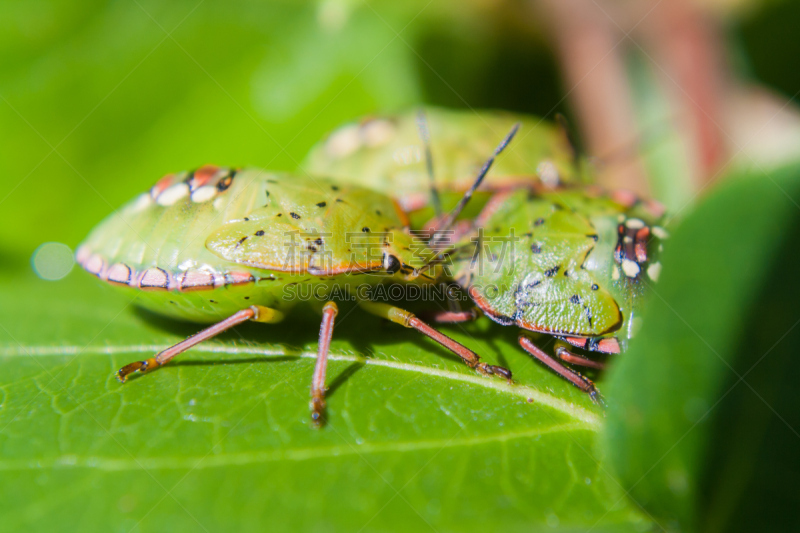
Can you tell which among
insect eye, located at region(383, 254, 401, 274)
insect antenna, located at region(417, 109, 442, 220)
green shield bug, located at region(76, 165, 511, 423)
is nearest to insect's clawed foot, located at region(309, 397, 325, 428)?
green shield bug, located at region(76, 165, 511, 423)

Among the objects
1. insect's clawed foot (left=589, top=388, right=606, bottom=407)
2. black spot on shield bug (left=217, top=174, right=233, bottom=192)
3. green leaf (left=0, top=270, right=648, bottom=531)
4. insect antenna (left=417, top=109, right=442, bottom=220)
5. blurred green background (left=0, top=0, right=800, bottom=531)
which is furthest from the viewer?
insect antenna (left=417, top=109, right=442, bottom=220)

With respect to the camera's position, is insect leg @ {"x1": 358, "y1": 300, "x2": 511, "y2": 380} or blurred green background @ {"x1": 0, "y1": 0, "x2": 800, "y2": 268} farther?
blurred green background @ {"x1": 0, "y1": 0, "x2": 800, "y2": 268}

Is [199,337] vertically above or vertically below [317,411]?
below

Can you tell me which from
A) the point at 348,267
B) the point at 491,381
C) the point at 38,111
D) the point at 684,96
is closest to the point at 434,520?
the point at 491,381

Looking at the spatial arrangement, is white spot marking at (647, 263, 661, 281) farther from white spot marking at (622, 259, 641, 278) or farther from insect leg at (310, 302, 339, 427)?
insect leg at (310, 302, 339, 427)

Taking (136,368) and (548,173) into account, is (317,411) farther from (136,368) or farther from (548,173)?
(548,173)

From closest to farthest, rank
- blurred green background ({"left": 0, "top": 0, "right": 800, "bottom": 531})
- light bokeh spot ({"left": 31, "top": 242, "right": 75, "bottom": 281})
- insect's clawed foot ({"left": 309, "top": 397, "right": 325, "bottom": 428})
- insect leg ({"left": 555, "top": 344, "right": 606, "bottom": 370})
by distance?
blurred green background ({"left": 0, "top": 0, "right": 800, "bottom": 531}), insect's clawed foot ({"left": 309, "top": 397, "right": 325, "bottom": 428}), insect leg ({"left": 555, "top": 344, "right": 606, "bottom": 370}), light bokeh spot ({"left": 31, "top": 242, "right": 75, "bottom": 281})

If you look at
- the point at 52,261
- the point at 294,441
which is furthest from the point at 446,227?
the point at 52,261
